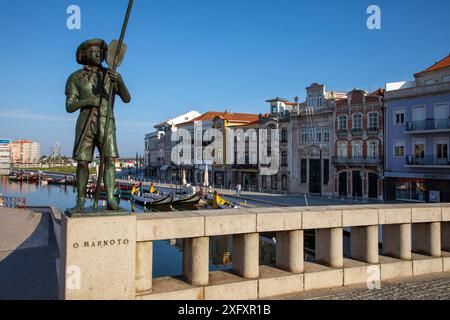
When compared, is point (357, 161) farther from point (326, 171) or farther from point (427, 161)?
point (427, 161)

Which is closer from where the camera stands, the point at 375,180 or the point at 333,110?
the point at 375,180

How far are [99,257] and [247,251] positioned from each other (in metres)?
2.40

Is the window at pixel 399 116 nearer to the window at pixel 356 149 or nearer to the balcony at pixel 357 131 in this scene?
the balcony at pixel 357 131

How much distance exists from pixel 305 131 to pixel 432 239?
132ft

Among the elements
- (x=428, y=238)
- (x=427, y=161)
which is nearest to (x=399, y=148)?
(x=427, y=161)

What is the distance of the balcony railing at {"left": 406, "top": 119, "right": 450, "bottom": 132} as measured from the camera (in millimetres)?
32366

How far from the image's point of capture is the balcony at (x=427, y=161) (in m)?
32.3

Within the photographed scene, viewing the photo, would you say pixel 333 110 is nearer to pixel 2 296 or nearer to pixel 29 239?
pixel 29 239

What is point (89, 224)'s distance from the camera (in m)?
5.52

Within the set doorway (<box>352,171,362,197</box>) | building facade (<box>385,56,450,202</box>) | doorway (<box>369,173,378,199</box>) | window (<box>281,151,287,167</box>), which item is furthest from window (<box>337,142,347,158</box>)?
window (<box>281,151,287,167</box>)

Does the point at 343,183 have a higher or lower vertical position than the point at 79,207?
lower

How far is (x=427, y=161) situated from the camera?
3362cm

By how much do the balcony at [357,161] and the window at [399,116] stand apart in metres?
4.03
